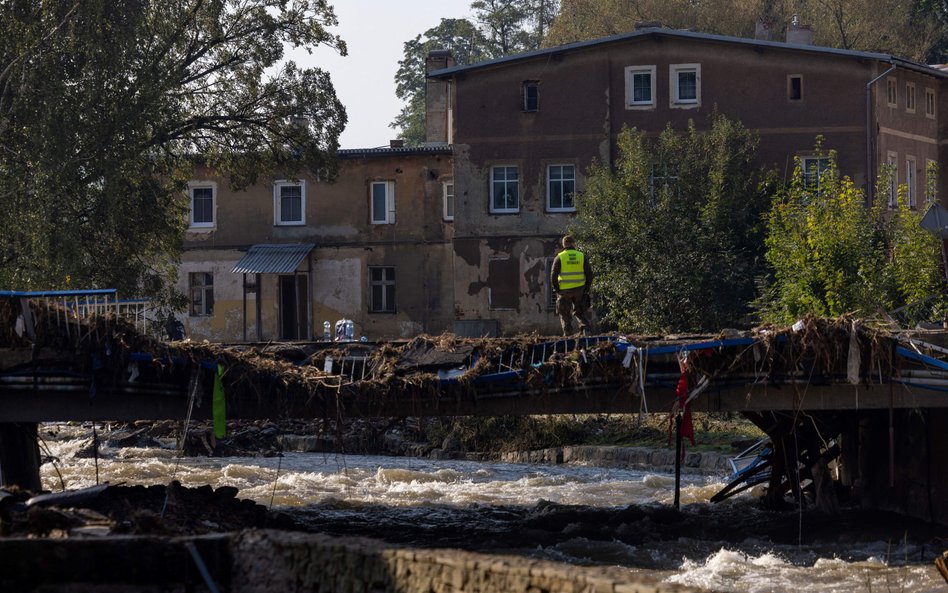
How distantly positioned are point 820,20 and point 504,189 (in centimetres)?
2437

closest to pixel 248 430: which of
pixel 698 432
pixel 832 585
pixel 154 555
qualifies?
pixel 698 432

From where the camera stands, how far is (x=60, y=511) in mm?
13180

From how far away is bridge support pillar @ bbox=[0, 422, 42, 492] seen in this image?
20.2 metres

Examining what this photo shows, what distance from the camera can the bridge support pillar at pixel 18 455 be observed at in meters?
20.2

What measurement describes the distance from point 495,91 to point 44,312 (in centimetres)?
2874

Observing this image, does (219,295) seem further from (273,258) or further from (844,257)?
(844,257)

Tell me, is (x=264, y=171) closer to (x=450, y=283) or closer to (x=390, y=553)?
(x=450, y=283)

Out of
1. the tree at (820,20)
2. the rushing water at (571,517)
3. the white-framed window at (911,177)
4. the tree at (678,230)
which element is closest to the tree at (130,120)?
the rushing water at (571,517)

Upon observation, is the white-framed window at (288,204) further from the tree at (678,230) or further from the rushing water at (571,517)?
the rushing water at (571,517)

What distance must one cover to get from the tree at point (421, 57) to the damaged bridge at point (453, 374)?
2465 inches

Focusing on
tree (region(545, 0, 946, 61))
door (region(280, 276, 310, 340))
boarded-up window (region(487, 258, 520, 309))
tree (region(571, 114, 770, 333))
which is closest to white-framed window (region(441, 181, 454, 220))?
boarded-up window (region(487, 258, 520, 309))

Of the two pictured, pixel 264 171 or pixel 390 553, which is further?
pixel 264 171

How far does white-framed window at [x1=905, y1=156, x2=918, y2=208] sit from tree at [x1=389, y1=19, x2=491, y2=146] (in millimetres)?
38456

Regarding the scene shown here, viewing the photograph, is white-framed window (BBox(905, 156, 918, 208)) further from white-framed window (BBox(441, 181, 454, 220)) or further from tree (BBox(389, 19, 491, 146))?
tree (BBox(389, 19, 491, 146))
